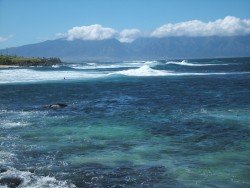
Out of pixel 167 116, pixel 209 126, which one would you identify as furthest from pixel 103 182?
pixel 167 116

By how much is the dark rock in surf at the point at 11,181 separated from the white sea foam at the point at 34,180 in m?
0.16

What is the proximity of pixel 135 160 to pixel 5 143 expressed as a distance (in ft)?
25.3

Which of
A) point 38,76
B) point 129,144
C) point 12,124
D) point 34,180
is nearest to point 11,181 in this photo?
point 34,180

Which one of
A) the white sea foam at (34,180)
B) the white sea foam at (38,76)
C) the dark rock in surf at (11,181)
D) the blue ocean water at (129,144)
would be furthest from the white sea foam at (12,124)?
the white sea foam at (38,76)

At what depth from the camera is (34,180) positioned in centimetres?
1555

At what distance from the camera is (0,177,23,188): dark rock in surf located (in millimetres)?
15031

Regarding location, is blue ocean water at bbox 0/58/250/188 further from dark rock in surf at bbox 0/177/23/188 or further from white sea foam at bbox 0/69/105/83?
A: white sea foam at bbox 0/69/105/83

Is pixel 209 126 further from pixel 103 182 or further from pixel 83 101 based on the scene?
pixel 83 101

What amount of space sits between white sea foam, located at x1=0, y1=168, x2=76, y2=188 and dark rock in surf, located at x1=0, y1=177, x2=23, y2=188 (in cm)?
16

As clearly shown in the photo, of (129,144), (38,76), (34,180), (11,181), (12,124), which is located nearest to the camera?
(11,181)

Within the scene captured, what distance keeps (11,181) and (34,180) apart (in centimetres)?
85

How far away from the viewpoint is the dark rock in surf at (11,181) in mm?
15031

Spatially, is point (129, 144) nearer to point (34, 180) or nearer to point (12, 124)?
point (34, 180)

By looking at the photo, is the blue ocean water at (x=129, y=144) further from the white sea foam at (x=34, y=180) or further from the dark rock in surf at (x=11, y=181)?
the dark rock in surf at (x=11, y=181)
